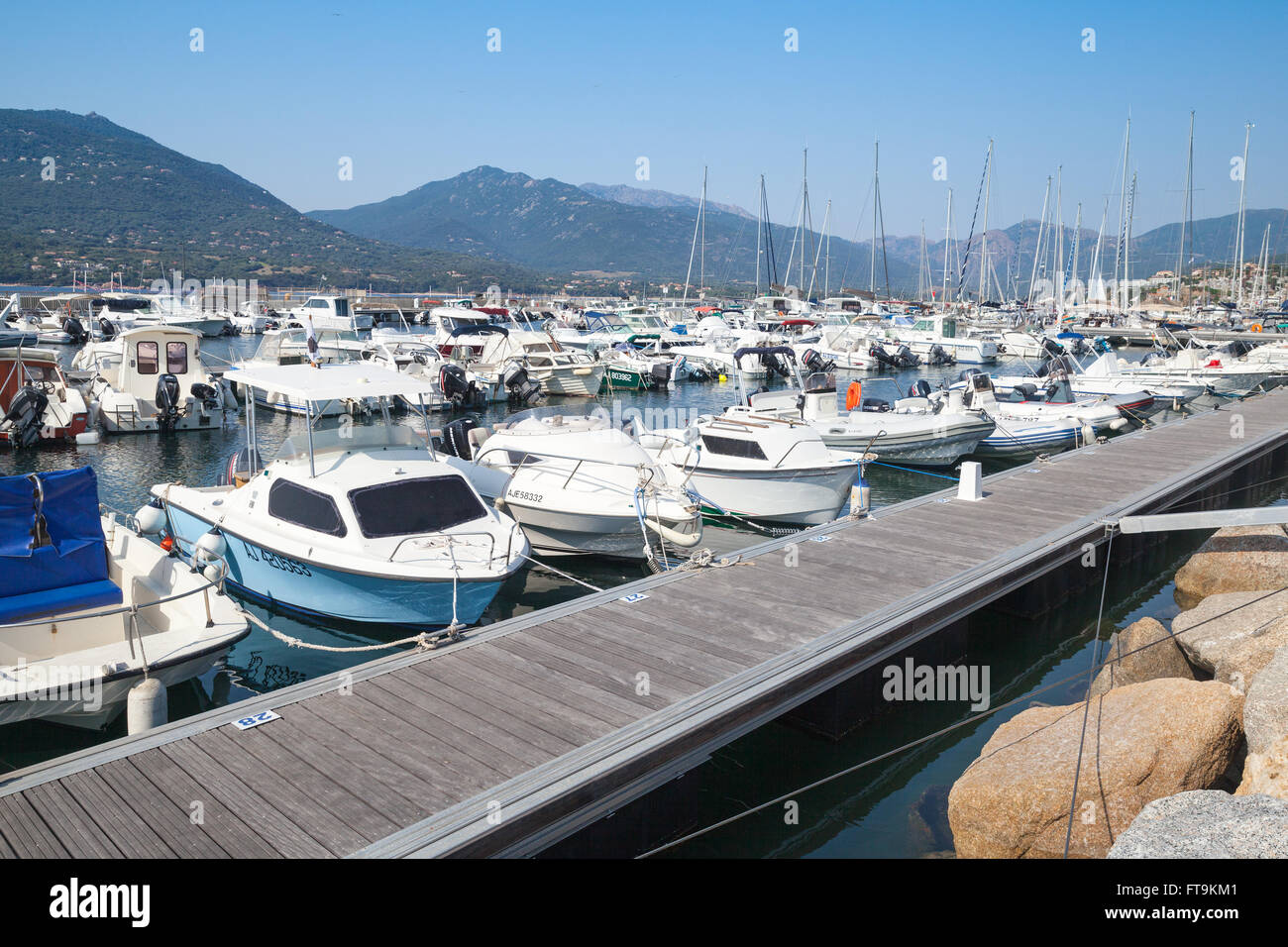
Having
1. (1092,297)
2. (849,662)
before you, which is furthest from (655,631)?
(1092,297)

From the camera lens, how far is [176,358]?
2950cm

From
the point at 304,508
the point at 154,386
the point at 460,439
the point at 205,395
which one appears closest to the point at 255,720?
the point at 304,508

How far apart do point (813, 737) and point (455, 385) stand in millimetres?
25719

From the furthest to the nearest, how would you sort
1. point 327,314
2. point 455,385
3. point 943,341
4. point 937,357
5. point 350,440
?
1. point 327,314
2. point 943,341
3. point 937,357
4. point 455,385
5. point 350,440

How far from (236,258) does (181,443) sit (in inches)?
5477

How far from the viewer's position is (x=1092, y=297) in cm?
8906

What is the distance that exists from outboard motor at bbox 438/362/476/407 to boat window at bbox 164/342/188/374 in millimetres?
8401

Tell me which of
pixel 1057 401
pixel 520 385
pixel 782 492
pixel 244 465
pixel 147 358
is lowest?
pixel 782 492

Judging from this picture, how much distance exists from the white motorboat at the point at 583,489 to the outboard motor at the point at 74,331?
52313 mm

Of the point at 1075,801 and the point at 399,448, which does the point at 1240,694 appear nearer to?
the point at 1075,801

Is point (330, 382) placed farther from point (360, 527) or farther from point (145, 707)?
point (145, 707)

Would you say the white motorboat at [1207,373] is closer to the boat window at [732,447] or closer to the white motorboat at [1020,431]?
the white motorboat at [1020,431]

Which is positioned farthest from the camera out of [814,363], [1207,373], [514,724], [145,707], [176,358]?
[814,363]

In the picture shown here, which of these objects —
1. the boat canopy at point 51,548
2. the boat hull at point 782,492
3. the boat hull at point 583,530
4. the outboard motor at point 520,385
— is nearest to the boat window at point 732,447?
the boat hull at point 782,492
